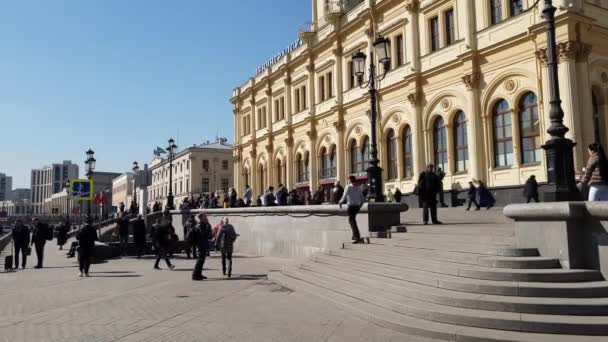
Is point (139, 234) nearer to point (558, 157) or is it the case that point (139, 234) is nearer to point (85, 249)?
point (85, 249)

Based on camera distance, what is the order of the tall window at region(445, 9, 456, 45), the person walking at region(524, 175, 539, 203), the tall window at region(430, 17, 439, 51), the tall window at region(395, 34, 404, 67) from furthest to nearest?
the tall window at region(395, 34, 404, 67) < the tall window at region(430, 17, 439, 51) < the tall window at region(445, 9, 456, 45) < the person walking at region(524, 175, 539, 203)

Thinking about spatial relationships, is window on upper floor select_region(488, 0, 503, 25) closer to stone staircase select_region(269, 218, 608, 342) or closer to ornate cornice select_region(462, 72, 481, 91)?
ornate cornice select_region(462, 72, 481, 91)

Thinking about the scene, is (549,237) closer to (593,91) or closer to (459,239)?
(459,239)

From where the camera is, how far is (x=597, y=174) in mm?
8555

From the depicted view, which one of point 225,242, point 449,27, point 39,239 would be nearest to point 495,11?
point 449,27

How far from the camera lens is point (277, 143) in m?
46.2

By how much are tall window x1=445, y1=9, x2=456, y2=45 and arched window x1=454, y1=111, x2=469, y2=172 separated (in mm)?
4172

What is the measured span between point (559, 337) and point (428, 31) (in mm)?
25027

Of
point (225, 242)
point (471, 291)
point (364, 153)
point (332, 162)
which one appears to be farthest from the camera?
point (332, 162)

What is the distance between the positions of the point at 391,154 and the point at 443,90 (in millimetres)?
6085

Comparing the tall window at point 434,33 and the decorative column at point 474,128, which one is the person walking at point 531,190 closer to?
the decorative column at point 474,128

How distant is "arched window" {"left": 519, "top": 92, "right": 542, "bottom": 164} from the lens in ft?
73.3

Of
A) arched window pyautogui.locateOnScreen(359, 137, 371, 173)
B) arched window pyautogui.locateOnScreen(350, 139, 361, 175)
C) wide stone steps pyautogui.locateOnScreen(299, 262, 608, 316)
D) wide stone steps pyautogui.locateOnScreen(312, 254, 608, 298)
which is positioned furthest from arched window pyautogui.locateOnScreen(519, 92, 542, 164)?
wide stone steps pyautogui.locateOnScreen(299, 262, 608, 316)

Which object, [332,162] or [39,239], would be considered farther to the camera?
[332,162]
